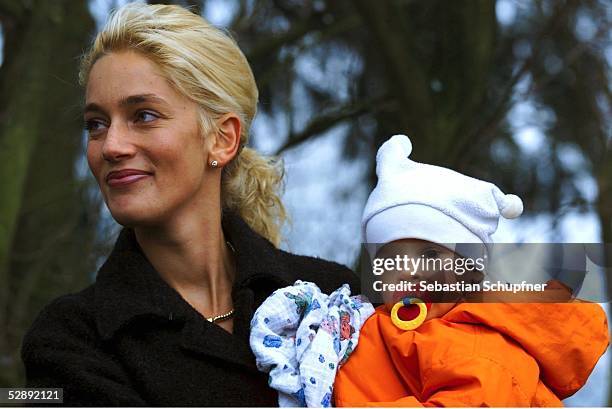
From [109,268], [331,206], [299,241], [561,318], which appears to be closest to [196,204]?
[109,268]

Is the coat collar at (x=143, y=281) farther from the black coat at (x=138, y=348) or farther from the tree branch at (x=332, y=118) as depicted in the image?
the tree branch at (x=332, y=118)

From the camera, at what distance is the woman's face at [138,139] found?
2.67 metres

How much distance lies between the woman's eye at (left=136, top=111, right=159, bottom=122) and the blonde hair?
10 centimetres

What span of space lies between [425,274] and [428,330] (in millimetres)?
122

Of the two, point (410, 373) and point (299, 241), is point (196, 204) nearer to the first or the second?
point (410, 373)

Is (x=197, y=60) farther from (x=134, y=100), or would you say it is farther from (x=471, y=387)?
(x=471, y=387)

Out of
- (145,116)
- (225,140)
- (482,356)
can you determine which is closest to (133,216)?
(145,116)

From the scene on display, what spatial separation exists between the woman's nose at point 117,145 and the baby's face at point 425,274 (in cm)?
63

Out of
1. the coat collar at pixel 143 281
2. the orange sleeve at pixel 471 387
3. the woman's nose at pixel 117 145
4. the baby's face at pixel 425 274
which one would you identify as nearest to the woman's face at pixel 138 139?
the woman's nose at pixel 117 145

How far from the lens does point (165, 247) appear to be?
2.82 m

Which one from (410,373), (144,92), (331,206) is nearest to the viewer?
(410,373)

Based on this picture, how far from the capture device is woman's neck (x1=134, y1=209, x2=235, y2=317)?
9.21 ft

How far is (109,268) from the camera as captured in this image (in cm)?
279

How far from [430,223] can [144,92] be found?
28.3 inches
